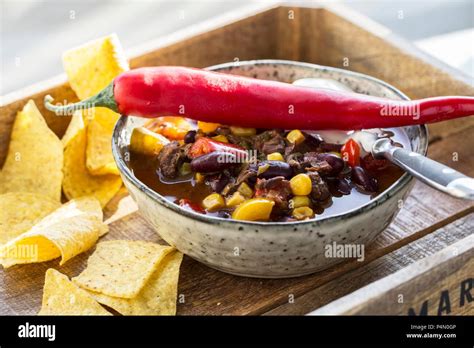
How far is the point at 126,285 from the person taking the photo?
2770 millimetres

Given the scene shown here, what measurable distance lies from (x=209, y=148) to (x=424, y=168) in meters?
0.77

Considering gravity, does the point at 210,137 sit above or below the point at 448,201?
above

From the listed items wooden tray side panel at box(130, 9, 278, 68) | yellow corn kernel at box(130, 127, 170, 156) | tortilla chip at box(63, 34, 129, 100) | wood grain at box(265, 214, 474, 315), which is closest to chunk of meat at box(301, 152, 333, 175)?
wood grain at box(265, 214, 474, 315)

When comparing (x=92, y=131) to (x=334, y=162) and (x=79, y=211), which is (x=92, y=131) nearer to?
(x=79, y=211)

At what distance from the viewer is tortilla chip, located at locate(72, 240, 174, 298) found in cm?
276

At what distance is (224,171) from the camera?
283 centimetres

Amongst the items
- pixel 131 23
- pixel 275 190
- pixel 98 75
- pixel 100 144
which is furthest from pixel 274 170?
pixel 131 23

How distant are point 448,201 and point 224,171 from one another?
1048 millimetres

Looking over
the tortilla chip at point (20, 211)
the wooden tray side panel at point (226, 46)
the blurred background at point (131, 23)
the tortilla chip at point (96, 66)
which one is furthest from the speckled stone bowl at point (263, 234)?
the blurred background at point (131, 23)

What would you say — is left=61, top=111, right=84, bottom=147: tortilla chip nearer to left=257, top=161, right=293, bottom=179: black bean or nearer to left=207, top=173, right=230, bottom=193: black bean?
left=207, top=173, right=230, bottom=193: black bean

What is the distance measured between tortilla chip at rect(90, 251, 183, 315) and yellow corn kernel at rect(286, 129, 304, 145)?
26.5 inches
